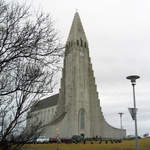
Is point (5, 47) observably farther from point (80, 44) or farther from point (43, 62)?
point (80, 44)

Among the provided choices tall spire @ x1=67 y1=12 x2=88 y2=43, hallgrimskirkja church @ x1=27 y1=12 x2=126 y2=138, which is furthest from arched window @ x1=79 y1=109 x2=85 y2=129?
tall spire @ x1=67 y1=12 x2=88 y2=43

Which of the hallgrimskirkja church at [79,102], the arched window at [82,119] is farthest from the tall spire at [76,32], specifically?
the arched window at [82,119]

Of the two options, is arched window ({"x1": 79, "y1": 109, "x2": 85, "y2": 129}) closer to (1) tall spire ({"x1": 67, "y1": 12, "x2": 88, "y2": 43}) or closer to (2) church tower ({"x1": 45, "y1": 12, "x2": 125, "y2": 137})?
(2) church tower ({"x1": 45, "y1": 12, "x2": 125, "y2": 137})

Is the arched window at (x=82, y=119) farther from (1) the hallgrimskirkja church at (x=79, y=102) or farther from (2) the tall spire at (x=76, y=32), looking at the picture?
(2) the tall spire at (x=76, y=32)

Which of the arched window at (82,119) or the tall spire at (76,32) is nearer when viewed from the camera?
the arched window at (82,119)

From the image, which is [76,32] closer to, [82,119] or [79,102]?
[79,102]

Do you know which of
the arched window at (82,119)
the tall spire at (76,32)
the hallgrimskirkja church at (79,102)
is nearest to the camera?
the hallgrimskirkja church at (79,102)

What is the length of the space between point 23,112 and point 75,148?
67.6 feet

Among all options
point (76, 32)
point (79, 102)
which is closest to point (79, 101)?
point (79, 102)

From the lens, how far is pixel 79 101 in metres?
57.9

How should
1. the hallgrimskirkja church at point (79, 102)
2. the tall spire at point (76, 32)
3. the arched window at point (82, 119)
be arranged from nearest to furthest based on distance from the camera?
1. the hallgrimskirkja church at point (79, 102)
2. the arched window at point (82, 119)
3. the tall spire at point (76, 32)

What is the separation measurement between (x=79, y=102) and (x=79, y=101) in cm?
31

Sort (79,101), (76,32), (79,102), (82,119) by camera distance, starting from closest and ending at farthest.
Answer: (82,119) → (79,102) → (79,101) → (76,32)

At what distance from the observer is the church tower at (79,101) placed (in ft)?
180
